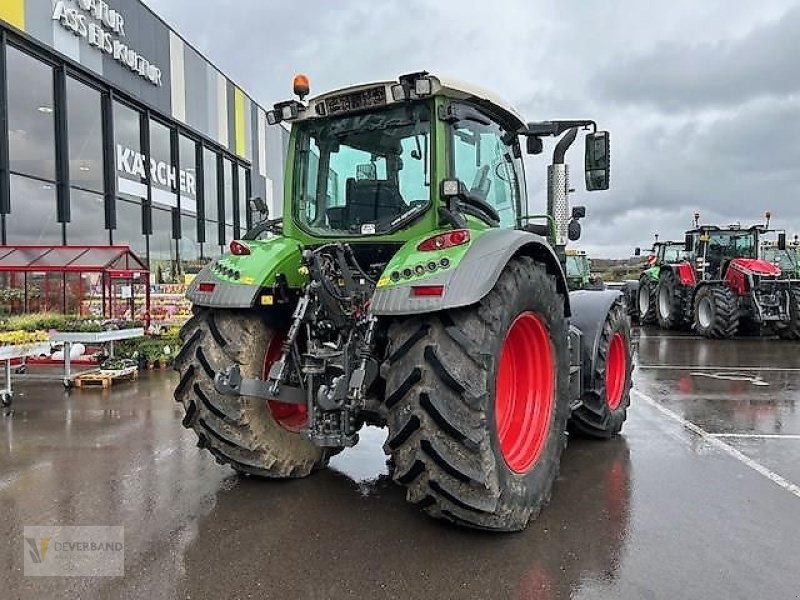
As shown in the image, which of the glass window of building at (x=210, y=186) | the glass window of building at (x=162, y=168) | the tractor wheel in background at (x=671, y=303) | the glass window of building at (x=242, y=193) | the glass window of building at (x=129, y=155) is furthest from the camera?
the glass window of building at (x=242, y=193)

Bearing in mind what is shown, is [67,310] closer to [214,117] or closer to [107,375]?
[107,375]

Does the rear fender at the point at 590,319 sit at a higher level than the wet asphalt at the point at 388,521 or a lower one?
higher

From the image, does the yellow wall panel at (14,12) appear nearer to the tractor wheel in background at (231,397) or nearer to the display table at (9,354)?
the display table at (9,354)

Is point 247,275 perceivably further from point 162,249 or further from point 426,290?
point 162,249

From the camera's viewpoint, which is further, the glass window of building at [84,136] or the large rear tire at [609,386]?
the glass window of building at [84,136]

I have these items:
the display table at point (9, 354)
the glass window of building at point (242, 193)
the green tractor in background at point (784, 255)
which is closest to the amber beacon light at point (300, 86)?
the display table at point (9, 354)

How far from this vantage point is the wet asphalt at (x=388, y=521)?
9.73ft

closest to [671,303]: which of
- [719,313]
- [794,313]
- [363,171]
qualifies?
[719,313]

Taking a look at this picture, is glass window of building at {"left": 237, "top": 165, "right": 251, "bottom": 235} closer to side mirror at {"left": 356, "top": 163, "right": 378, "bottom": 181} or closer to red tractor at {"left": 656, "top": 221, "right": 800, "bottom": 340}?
red tractor at {"left": 656, "top": 221, "right": 800, "bottom": 340}

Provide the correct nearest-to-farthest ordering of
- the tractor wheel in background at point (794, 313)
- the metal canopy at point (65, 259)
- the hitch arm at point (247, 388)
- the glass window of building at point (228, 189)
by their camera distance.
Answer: the hitch arm at point (247, 388), the metal canopy at point (65, 259), the tractor wheel in background at point (794, 313), the glass window of building at point (228, 189)

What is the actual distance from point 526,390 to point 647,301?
16.1 metres

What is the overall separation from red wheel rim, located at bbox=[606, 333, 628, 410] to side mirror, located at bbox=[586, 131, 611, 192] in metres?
1.69

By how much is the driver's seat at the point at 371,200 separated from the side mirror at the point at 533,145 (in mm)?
1413

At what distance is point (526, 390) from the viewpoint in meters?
4.16
